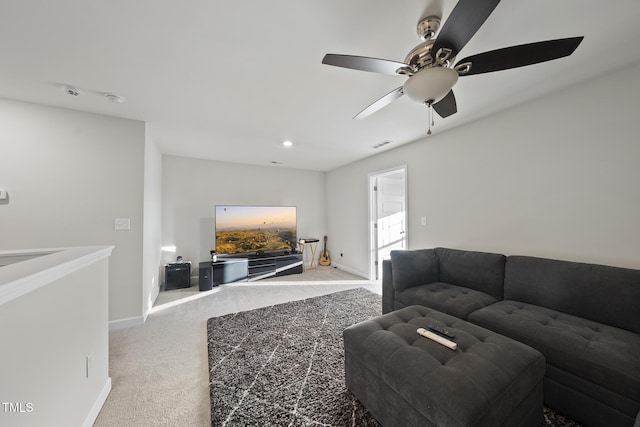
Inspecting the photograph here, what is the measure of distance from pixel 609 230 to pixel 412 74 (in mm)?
2128

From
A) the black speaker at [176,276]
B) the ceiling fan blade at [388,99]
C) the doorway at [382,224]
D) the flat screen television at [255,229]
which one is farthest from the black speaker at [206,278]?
the ceiling fan blade at [388,99]

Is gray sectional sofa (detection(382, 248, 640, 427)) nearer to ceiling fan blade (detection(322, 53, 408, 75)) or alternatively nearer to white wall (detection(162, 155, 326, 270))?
ceiling fan blade (detection(322, 53, 408, 75))

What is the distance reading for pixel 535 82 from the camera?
1992mm

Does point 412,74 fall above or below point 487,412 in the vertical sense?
above

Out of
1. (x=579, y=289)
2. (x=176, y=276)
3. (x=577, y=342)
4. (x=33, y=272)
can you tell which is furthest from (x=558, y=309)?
(x=176, y=276)

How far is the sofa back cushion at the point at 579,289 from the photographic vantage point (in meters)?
1.58

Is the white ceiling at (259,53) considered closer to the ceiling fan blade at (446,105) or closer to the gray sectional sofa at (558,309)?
the ceiling fan blade at (446,105)

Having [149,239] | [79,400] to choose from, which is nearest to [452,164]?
[79,400]

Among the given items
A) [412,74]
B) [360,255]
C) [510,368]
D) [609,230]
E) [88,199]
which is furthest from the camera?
[360,255]

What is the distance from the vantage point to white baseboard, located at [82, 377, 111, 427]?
4.41 feet

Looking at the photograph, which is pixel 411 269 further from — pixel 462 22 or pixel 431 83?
pixel 462 22

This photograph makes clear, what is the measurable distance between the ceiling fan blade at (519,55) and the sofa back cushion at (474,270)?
179cm

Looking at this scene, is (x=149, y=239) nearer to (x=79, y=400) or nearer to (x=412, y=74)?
(x=79, y=400)

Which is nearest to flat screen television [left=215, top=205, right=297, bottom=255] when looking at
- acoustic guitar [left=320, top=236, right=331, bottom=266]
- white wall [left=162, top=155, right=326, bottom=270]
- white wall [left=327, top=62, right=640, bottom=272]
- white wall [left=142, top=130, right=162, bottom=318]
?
white wall [left=162, top=155, right=326, bottom=270]
